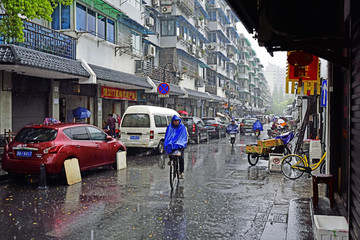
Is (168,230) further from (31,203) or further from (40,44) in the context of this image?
(40,44)

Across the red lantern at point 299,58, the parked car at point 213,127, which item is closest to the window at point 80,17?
the red lantern at point 299,58

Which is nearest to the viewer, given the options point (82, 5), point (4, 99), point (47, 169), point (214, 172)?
point (47, 169)

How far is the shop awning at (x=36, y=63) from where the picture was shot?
1212 centimetres

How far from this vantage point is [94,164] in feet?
35.3

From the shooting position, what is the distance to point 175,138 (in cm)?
935

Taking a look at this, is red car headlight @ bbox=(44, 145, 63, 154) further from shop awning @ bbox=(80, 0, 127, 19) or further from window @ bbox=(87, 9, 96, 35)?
shop awning @ bbox=(80, 0, 127, 19)

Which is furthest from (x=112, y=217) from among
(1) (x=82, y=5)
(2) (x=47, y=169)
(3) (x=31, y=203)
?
(1) (x=82, y=5)

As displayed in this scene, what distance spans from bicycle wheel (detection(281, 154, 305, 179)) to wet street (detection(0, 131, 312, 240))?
219 millimetres

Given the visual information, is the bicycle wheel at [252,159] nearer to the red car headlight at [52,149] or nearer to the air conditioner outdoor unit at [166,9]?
the red car headlight at [52,149]

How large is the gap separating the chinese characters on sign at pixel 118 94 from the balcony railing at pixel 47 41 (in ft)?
15.1

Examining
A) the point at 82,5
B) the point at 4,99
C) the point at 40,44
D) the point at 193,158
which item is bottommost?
the point at 193,158

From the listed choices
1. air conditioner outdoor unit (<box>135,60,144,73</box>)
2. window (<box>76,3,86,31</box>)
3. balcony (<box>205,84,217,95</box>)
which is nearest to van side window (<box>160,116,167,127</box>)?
window (<box>76,3,86,31</box>)

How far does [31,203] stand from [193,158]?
29.1 ft

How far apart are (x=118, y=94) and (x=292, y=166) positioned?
1519 cm
